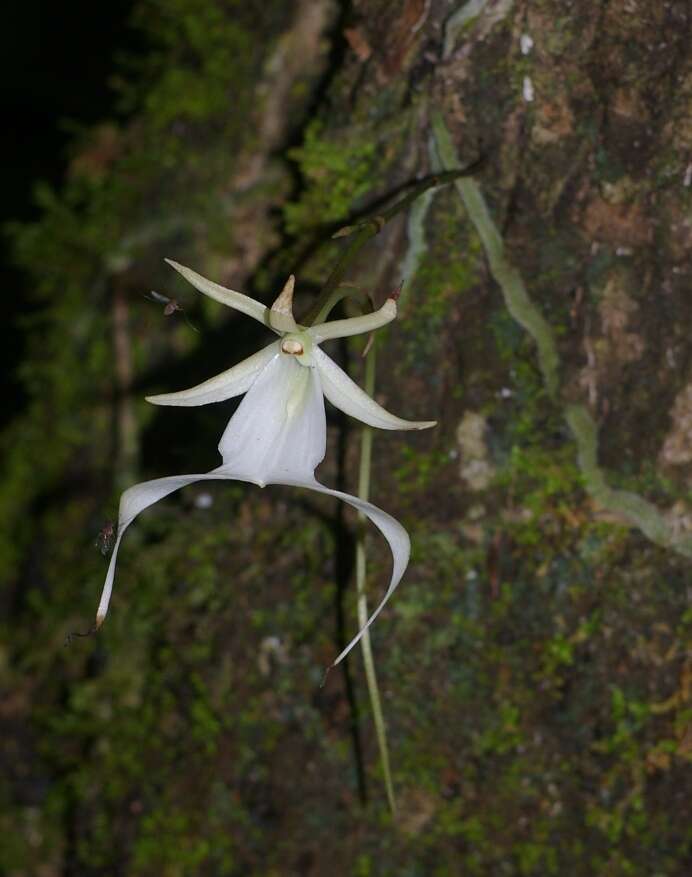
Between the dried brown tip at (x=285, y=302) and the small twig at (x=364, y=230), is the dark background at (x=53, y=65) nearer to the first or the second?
the small twig at (x=364, y=230)

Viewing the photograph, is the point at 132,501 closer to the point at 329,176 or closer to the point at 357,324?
the point at 357,324

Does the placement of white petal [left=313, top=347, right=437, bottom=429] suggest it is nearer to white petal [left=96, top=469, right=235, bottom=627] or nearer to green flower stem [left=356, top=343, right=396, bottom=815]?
white petal [left=96, top=469, right=235, bottom=627]

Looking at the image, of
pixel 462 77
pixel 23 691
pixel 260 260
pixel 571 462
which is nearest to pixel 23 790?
pixel 23 691

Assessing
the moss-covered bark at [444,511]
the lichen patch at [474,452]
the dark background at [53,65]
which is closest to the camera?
the moss-covered bark at [444,511]

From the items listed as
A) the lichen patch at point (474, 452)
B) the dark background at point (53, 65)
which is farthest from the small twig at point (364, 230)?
the dark background at point (53, 65)

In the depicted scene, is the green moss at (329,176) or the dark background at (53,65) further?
the dark background at (53,65)

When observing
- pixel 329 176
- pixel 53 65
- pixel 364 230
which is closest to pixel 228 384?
pixel 364 230

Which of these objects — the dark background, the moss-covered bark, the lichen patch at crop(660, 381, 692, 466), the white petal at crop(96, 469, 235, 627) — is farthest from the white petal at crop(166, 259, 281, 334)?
the dark background
